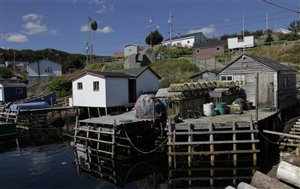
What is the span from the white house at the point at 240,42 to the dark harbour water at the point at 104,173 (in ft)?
153

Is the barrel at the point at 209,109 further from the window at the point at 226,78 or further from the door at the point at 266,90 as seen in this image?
the window at the point at 226,78

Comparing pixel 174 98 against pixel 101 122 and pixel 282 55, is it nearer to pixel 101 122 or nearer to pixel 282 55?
pixel 101 122

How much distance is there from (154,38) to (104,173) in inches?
2454

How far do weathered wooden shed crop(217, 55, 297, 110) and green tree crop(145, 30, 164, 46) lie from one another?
173 ft

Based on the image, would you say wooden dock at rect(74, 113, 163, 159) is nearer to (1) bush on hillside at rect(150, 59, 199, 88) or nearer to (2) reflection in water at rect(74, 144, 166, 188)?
(2) reflection in water at rect(74, 144, 166, 188)

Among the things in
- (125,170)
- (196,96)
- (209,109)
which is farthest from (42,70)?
(125,170)

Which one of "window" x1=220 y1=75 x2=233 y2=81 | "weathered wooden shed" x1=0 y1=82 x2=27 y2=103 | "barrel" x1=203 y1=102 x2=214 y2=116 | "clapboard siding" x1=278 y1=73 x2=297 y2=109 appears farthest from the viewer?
"weathered wooden shed" x1=0 y1=82 x2=27 y2=103

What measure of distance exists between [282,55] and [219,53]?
13879 mm

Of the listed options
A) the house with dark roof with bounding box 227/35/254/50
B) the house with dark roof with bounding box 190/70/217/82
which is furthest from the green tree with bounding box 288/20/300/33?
the house with dark roof with bounding box 190/70/217/82

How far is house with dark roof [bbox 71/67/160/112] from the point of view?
2683 cm

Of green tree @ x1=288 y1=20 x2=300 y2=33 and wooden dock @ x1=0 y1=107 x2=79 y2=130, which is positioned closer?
wooden dock @ x1=0 y1=107 x2=79 y2=130

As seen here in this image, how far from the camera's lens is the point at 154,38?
76312mm

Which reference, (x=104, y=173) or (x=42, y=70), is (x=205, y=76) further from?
(x=42, y=70)

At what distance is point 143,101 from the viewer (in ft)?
67.5
